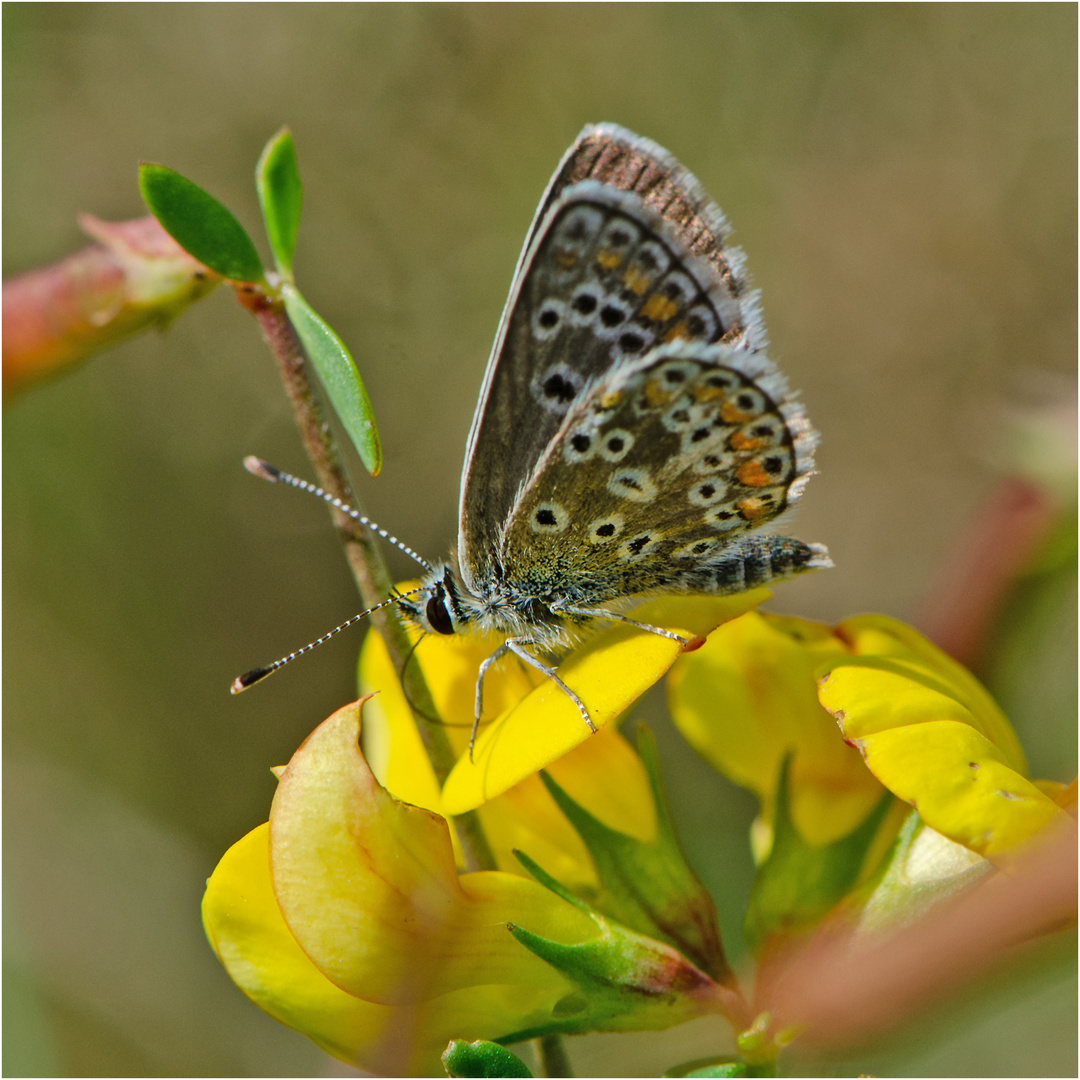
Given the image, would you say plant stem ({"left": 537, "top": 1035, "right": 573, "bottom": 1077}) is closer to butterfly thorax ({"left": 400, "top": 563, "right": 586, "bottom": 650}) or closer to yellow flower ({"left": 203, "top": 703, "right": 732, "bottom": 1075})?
yellow flower ({"left": 203, "top": 703, "right": 732, "bottom": 1075})

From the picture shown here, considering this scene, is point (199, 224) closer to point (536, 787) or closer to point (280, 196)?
point (280, 196)

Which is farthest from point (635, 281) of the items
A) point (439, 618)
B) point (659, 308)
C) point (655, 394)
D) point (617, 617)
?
point (439, 618)

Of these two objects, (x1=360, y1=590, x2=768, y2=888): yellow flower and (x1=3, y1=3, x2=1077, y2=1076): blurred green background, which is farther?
(x1=3, y1=3, x2=1077, y2=1076): blurred green background

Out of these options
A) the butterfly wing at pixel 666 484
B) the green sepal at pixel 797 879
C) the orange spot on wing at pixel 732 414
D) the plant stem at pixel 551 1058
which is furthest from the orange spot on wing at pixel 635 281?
the plant stem at pixel 551 1058

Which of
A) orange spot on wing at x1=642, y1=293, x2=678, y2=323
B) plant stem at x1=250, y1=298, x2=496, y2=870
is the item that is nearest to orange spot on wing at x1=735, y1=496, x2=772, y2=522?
orange spot on wing at x1=642, y1=293, x2=678, y2=323

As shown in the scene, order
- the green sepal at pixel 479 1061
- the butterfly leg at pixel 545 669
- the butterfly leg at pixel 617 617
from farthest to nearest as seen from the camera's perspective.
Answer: the butterfly leg at pixel 617 617, the butterfly leg at pixel 545 669, the green sepal at pixel 479 1061

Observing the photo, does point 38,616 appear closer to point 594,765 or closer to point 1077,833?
point 594,765

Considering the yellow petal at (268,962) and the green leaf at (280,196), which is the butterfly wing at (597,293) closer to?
the green leaf at (280,196)
